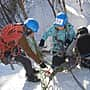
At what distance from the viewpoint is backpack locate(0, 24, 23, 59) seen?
464 centimetres

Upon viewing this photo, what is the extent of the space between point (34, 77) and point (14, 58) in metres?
0.42

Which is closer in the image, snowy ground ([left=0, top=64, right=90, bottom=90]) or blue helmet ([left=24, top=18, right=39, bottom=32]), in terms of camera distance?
snowy ground ([left=0, top=64, right=90, bottom=90])

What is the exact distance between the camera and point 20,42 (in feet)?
16.2

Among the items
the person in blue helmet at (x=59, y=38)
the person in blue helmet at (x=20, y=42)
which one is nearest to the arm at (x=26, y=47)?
the person in blue helmet at (x=20, y=42)

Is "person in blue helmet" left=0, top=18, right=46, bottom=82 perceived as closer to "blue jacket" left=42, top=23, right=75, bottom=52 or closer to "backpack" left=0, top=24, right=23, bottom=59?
"backpack" left=0, top=24, right=23, bottom=59

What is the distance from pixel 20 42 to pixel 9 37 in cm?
31

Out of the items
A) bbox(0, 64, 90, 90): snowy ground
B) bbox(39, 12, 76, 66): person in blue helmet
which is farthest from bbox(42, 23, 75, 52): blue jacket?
bbox(0, 64, 90, 90): snowy ground

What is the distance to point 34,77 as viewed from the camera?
483 centimetres

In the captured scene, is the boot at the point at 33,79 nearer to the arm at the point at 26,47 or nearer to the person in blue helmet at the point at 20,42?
the person in blue helmet at the point at 20,42

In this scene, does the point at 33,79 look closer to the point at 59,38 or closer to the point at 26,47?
the point at 26,47

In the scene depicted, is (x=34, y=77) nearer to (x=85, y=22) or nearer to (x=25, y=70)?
(x=25, y=70)

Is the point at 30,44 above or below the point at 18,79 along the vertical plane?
above

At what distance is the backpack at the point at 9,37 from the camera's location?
15.2 feet

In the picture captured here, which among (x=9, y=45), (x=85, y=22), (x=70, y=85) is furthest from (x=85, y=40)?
(x=85, y=22)
